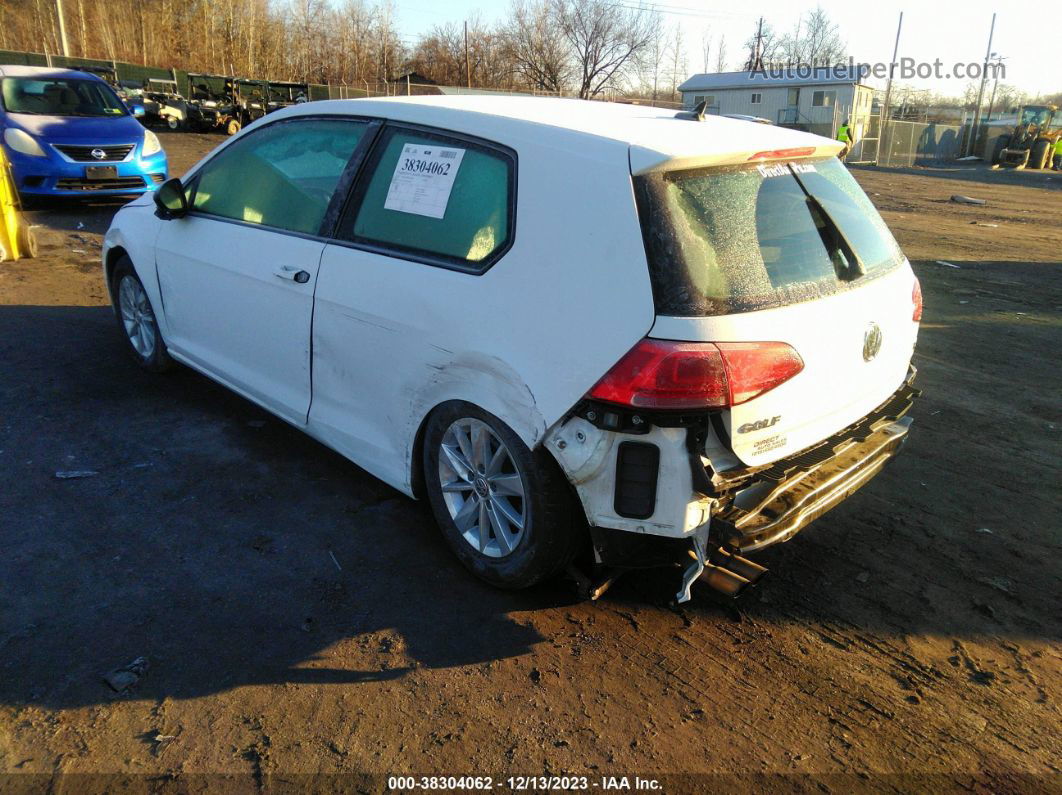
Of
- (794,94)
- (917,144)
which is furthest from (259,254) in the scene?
(794,94)

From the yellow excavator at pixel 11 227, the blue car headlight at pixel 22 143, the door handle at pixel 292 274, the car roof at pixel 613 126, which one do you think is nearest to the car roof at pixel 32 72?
the blue car headlight at pixel 22 143

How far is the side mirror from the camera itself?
4.39 meters

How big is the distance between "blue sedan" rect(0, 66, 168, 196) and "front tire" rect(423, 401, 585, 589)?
9.35m

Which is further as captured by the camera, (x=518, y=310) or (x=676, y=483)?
(x=518, y=310)

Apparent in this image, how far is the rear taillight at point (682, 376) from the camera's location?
8.00 ft

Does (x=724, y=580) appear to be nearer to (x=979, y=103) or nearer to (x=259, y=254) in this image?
(x=259, y=254)

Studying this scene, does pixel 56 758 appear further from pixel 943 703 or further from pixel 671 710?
pixel 943 703

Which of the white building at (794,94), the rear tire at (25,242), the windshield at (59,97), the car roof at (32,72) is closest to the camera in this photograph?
the rear tire at (25,242)

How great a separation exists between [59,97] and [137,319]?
853cm

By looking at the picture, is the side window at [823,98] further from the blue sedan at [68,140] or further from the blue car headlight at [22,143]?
the blue car headlight at [22,143]

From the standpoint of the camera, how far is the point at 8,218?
8.04 m

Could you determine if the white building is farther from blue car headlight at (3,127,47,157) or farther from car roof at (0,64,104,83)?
blue car headlight at (3,127,47,157)

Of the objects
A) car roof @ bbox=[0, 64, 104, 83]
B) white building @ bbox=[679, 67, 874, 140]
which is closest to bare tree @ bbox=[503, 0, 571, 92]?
white building @ bbox=[679, 67, 874, 140]

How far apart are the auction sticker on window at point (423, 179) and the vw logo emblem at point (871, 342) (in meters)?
1.70
